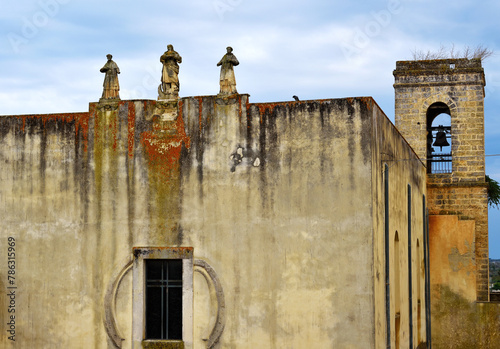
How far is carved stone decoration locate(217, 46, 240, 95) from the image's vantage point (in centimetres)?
1413

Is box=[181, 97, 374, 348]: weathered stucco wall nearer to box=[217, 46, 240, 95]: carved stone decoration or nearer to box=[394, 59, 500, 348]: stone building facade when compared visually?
box=[217, 46, 240, 95]: carved stone decoration

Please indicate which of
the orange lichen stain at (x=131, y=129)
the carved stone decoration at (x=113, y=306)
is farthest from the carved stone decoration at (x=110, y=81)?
the carved stone decoration at (x=113, y=306)

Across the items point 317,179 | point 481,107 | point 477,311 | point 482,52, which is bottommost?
point 477,311

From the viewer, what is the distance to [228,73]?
46.7 feet

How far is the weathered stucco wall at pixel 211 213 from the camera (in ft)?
44.0

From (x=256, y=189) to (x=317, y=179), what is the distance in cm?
104

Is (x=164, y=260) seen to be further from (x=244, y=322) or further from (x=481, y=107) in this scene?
(x=481, y=107)

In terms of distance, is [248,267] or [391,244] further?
[391,244]

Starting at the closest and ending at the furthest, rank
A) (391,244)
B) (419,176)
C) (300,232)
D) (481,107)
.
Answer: (300,232), (391,244), (419,176), (481,107)

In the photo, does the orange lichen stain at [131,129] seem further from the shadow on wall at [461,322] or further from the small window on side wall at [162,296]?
the shadow on wall at [461,322]

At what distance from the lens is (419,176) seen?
21.2 metres

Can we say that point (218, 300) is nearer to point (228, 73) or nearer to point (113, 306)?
point (113, 306)

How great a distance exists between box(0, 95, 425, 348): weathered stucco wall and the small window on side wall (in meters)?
0.15

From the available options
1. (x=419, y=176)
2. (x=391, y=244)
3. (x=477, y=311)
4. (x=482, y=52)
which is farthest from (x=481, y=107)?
(x=391, y=244)
